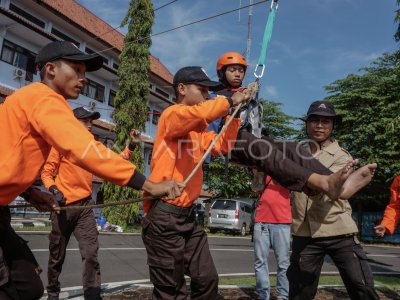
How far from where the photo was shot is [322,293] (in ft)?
19.0

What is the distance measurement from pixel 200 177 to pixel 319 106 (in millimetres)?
1574

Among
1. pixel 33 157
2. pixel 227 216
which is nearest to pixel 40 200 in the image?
pixel 33 157

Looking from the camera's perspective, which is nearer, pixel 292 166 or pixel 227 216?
pixel 292 166

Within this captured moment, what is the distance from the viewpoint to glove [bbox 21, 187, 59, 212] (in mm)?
3125

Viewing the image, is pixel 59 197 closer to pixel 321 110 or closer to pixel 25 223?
pixel 321 110

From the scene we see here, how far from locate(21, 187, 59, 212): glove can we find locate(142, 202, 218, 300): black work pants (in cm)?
77

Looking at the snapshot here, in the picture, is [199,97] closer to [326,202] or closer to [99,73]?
[326,202]

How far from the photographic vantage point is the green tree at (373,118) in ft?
76.7

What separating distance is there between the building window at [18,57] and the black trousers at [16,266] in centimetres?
1877

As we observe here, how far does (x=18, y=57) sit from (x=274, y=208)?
18.4 meters

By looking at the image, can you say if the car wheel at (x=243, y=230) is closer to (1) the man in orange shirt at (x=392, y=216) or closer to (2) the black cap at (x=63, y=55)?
(1) the man in orange shirt at (x=392, y=216)

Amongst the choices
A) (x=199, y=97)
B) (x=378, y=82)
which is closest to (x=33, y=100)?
(x=199, y=97)

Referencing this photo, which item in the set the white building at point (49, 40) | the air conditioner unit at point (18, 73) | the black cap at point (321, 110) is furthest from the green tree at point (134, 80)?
the black cap at point (321, 110)

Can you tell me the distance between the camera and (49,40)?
19594mm
